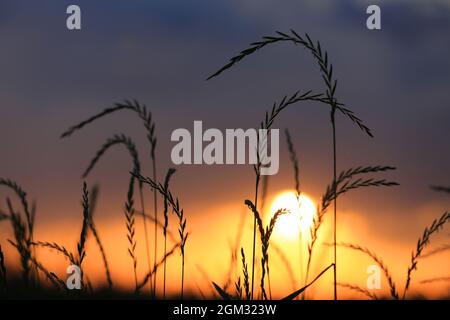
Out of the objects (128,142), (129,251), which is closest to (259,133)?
(129,251)

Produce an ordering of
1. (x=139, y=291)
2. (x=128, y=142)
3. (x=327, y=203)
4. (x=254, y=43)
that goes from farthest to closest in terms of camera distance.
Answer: (x=128, y=142), (x=139, y=291), (x=327, y=203), (x=254, y=43)

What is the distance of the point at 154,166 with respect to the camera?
3.34 metres

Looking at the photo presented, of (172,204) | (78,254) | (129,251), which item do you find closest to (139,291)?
(129,251)

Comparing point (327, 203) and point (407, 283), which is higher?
point (327, 203)

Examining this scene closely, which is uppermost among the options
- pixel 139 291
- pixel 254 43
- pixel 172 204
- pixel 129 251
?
pixel 254 43

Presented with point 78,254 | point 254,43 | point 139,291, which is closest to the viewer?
point 254,43

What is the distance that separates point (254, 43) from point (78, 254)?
3.77 ft

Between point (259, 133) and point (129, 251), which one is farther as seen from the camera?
point (129, 251)
